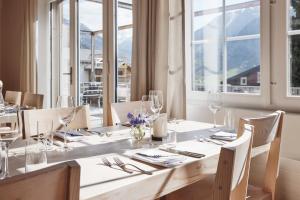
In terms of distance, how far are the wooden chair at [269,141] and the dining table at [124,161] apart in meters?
0.07

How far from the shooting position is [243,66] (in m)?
2.41

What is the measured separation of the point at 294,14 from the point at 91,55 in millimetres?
2702

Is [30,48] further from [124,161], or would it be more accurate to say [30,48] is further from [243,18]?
[124,161]

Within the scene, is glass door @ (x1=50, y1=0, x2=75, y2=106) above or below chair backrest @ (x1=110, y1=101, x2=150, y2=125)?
above

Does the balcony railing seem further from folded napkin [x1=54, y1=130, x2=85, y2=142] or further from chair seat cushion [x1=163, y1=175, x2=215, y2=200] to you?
folded napkin [x1=54, y1=130, x2=85, y2=142]

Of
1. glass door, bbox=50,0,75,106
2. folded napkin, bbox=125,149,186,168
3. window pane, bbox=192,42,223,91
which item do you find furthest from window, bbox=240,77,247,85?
glass door, bbox=50,0,75,106

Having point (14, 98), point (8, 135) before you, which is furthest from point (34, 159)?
point (14, 98)

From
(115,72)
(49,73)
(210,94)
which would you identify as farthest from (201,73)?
(49,73)

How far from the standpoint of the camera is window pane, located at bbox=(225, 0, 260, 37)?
2.31m

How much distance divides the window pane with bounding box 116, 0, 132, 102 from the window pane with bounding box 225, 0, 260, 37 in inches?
50.1

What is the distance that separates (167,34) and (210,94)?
0.63m

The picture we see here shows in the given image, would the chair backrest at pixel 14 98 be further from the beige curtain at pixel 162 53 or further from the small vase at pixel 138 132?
the small vase at pixel 138 132

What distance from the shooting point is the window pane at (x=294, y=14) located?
2.09 meters

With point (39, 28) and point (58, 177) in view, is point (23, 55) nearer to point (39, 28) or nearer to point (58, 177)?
point (39, 28)
